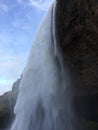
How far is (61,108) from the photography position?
18.2 m

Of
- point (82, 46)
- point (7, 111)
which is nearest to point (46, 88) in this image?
point (82, 46)

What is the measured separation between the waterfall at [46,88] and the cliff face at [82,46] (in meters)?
0.55

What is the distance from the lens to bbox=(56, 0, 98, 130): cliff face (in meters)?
16.1

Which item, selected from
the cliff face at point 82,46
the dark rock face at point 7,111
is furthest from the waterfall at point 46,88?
the dark rock face at point 7,111

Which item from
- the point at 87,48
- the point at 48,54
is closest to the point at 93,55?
the point at 87,48

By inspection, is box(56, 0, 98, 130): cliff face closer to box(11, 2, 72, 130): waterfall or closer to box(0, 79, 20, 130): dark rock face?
box(11, 2, 72, 130): waterfall

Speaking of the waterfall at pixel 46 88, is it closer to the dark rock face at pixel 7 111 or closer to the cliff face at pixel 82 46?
the cliff face at pixel 82 46

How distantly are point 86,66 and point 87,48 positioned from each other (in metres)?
0.91

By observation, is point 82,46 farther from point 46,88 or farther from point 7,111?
point 7,111

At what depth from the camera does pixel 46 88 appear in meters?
18.0

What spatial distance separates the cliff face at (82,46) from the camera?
1608cm

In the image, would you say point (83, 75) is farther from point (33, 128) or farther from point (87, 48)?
point (33, 128)

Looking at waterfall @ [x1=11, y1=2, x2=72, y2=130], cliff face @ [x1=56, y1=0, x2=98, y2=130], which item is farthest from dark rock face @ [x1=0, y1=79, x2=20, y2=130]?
cliff face @ [x1=56, y1=0, x2=98, y2=130]

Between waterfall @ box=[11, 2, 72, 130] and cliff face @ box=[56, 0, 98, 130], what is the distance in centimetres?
55
